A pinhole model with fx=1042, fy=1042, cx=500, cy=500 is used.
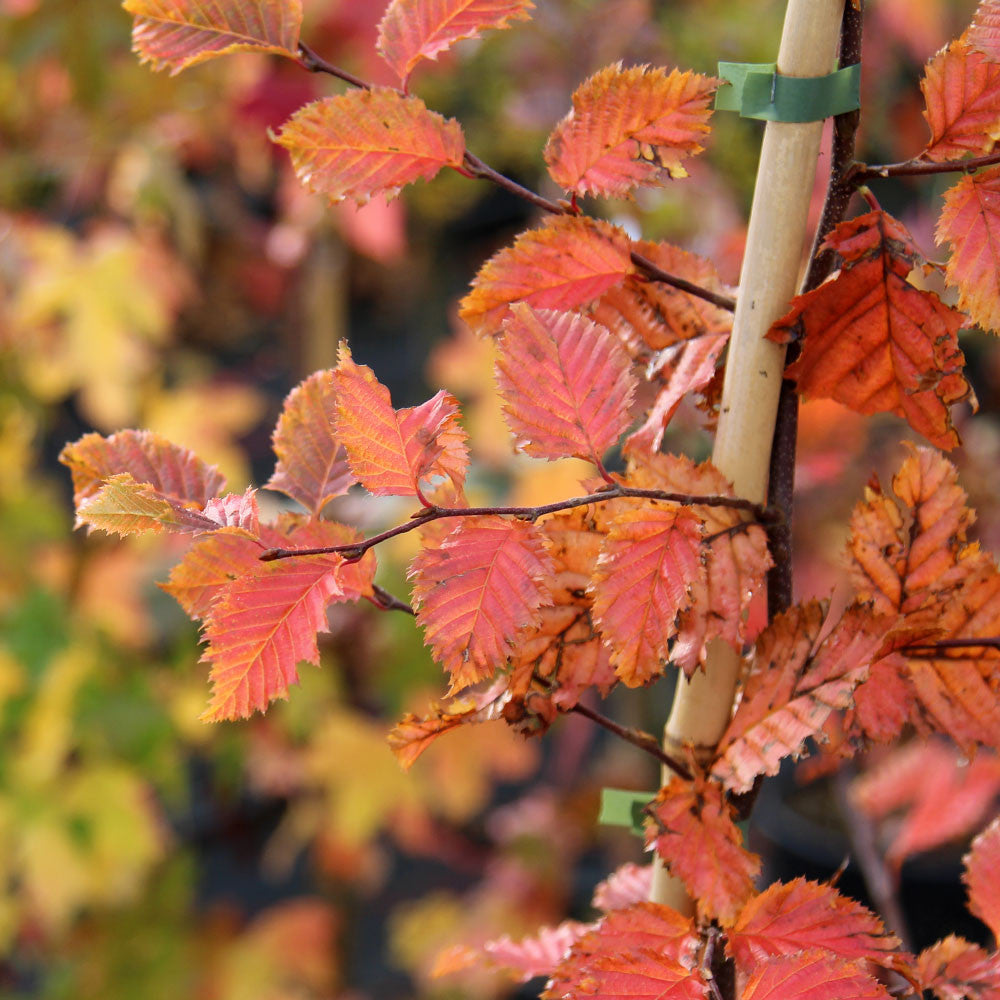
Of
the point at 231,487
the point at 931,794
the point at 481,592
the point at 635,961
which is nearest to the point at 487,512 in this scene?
the point at 481,592

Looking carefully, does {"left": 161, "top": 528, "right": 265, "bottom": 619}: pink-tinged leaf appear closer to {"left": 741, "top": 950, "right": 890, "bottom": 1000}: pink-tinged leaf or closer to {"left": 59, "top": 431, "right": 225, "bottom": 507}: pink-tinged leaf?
{"left": 59, "top": 431, "right": 225, "bottom": 507}: pink-tinged leaf

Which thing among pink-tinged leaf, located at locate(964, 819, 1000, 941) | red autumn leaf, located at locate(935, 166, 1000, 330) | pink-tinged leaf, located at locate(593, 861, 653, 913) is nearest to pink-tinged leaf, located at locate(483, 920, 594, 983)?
pink-tinged leaf, located at locate(593, 861, 653, 913)

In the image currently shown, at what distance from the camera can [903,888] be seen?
112 centimetres

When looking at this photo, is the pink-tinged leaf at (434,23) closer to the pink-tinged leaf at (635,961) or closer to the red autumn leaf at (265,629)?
the red autumn leaf at (265,629)

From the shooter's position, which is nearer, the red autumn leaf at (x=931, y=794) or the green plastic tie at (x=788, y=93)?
the green plastic tie at (x=788, y=93)

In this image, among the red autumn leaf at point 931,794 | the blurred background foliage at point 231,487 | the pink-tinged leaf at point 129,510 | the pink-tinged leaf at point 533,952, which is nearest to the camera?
the pink-tinged leaf at point 129,510

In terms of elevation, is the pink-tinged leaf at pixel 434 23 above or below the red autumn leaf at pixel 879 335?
above

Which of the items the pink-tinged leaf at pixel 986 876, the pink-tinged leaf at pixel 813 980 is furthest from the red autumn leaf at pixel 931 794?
the pink-tinged leaf at pixel 813 980

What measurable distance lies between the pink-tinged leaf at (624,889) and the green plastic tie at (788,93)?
246 mm

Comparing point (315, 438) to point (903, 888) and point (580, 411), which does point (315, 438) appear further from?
point (903, 888)

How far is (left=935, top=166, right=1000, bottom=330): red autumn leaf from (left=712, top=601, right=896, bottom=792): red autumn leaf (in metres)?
0.09

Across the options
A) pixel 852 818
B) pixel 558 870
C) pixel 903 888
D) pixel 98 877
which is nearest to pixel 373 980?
pixel 558 870

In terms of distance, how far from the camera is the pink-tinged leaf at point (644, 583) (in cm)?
25

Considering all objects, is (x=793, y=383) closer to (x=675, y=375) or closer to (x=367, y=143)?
(x=675, y=375)
